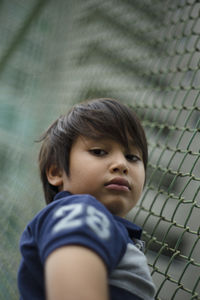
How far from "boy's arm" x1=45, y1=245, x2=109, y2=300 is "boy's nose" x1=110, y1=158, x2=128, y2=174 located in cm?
21

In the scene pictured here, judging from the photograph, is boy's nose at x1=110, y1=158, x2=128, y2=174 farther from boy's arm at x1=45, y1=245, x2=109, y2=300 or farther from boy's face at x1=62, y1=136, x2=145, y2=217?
boy's arm at x1=45, y1=245, x2=109, y2=300

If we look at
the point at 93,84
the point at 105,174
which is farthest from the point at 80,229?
the point at 93,84

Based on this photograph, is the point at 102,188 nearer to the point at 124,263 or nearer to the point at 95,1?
the point at 124,263

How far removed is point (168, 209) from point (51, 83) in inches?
32.7

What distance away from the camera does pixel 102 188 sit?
59 cm

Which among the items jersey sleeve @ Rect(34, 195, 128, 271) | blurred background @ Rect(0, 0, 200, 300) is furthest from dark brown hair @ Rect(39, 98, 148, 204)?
blurred background @ Rect(0, 0, 200, 300)

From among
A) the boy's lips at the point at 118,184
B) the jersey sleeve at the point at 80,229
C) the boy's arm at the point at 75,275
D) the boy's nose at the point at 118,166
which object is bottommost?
the boy's arm at the point at 75,275

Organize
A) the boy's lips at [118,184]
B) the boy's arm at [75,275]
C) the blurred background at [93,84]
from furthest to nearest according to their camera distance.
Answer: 1. the blurred background at [93,84]
2. the boy's lips at [118,184]
3. the boy's arm at [75,275]

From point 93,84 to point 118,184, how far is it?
45.7 inches

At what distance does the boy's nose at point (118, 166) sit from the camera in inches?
23.4

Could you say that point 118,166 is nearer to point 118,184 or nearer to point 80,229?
point 118,184

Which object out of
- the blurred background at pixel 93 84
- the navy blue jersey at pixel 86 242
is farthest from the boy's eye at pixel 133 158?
the blurred background at pixel 93 84

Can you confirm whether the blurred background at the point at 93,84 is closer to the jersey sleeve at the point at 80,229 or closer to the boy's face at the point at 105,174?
the boy's face at the point at 105,174

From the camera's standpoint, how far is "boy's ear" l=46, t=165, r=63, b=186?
68cm
